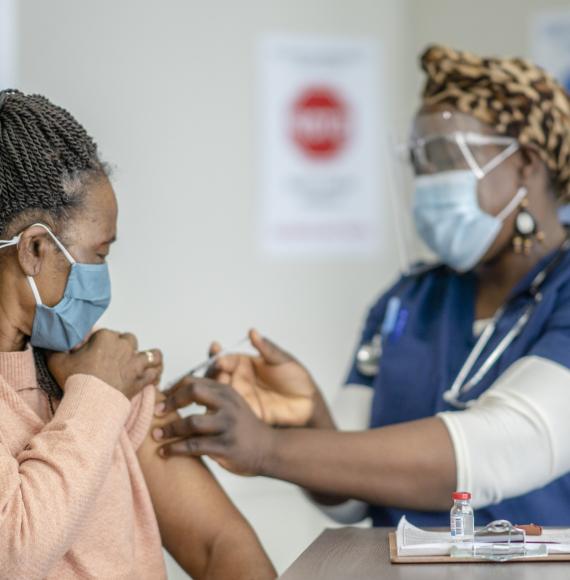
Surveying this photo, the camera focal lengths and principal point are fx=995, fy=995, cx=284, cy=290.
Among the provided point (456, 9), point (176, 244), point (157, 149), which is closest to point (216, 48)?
point (157, 149)

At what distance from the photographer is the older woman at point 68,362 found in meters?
1.24

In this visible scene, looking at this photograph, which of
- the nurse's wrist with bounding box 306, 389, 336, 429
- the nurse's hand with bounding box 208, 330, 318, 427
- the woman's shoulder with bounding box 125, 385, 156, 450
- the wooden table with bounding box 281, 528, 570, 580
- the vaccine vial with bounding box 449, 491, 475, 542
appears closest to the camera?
the wooden table with bounding box 281, 528, 570, 580

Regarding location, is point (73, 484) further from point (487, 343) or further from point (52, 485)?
point (487, 343)

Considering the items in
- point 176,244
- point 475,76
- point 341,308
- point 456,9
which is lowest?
point 341,308

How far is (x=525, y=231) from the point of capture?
6.66 ft

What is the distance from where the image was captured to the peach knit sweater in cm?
119

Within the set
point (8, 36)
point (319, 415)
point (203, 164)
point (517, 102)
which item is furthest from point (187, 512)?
point (8, 36)

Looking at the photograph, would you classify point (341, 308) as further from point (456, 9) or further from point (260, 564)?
point (260, 564)

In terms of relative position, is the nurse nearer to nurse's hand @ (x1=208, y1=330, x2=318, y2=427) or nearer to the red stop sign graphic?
nurse's hand @ (x1=208, y1=330, x2=318, y2=427)

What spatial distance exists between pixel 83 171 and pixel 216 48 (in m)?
1.77

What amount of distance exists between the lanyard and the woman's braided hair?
89 cm

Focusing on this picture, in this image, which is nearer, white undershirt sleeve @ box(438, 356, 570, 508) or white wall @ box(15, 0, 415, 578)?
white undershirt sleeve @ box(438, 356, 570, 508)

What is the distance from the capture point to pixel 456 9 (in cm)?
343

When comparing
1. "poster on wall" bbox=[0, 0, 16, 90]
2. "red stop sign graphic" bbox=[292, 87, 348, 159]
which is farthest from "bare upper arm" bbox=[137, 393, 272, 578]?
"red stop sign graphic" bbox=[292, 87, 348, 159]
